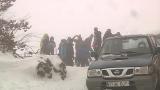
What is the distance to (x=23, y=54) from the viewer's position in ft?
59.8

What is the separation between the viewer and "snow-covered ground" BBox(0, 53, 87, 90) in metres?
14.5

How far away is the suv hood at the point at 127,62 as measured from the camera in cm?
1134

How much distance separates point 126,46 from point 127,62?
149 centimetres

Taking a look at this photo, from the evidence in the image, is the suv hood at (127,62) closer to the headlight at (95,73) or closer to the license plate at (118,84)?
the headlight at (95,73)

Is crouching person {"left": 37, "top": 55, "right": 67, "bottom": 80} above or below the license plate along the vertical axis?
above

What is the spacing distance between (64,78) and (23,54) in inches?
86.3

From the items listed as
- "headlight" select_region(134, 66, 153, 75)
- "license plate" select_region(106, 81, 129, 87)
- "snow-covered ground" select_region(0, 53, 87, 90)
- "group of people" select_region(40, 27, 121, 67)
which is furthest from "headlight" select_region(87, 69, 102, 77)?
"group of people" select_region(40, 27, 121, 67)

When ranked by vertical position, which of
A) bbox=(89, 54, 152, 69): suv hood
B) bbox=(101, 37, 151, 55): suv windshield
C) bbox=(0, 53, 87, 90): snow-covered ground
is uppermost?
bbox=(101, 37, 151, 55): suv windshield

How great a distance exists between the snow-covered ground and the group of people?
14.2 ft

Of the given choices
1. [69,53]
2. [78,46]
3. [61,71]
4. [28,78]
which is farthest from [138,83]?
[78,46]

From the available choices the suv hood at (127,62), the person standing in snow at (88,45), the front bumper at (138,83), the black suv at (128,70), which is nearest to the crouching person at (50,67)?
the black suv at (128,70)

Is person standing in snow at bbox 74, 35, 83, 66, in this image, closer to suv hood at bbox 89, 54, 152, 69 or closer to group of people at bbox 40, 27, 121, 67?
group of people at bbox 40, 27, 121, 67

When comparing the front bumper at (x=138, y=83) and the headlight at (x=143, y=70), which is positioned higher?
the headlight at (x=143, y=70)

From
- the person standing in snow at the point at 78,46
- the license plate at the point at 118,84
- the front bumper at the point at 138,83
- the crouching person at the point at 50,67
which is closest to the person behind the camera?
the front bumper at the point at 138,83
